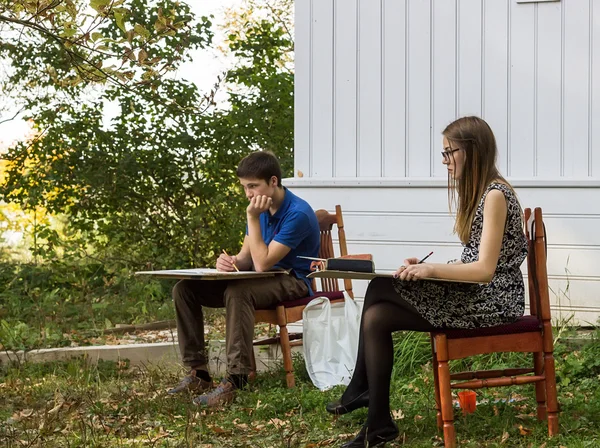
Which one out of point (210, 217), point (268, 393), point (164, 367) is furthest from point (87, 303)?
point (268, 393)

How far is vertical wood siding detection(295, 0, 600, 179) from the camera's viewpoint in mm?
5793

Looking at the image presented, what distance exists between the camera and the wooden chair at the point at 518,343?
3.65m

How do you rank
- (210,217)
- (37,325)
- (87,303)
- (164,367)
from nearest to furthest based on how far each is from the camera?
(164,367), (37,325), (87,303), (210,217)

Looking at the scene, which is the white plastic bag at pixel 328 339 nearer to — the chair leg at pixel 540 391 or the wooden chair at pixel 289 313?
the wooden chair at pixel 289 313

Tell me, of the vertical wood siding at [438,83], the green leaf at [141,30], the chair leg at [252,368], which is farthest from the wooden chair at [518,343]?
the vertical wood siding at [438,83]

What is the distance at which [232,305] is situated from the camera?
16.1 feet

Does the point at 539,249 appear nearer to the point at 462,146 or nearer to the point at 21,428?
the point at 462,146

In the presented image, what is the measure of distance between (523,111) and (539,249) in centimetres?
229

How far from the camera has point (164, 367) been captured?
5734 mm

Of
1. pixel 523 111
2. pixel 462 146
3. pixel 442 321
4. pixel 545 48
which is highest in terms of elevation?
pixel 545 48

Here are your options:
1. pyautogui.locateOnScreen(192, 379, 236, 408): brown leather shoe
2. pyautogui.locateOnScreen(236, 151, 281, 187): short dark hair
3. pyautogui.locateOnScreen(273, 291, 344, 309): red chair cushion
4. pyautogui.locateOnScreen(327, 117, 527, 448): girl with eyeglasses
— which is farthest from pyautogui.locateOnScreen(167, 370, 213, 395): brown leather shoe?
pyautogui.locateOnScreen(327, 117, 527, 448): girl with eyeglasses

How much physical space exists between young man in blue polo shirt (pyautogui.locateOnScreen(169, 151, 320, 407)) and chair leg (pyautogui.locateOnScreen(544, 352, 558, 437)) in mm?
1641

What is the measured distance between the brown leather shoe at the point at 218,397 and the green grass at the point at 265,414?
50mm

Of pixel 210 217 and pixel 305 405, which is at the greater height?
pixel 210 217
